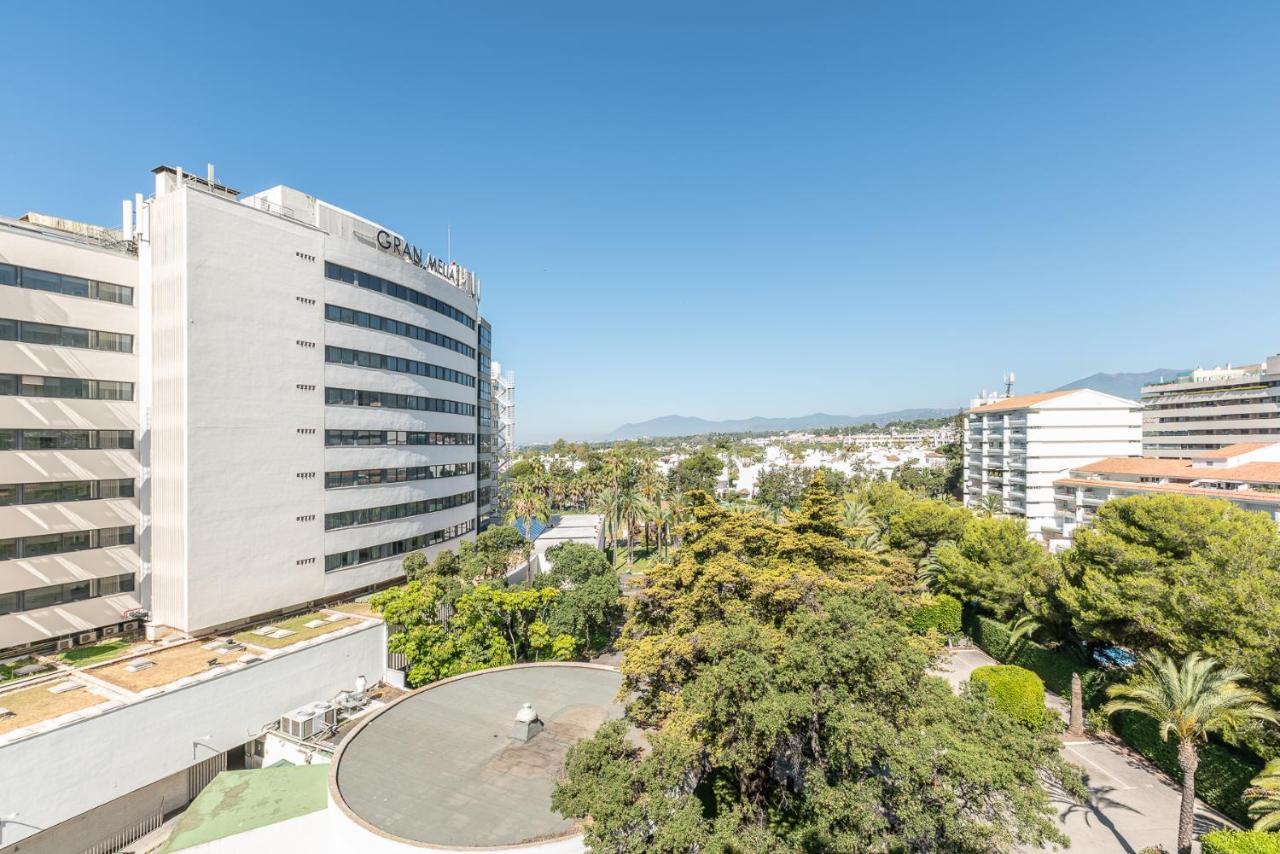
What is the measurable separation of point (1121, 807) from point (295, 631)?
138 ft

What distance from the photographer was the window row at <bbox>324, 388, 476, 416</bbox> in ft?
134

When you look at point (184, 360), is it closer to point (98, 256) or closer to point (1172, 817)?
point (98, 256)

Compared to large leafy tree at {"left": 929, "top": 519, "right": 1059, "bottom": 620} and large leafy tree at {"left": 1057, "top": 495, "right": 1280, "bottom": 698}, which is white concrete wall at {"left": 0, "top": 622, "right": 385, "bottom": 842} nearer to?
large leafy tree at {"left": 1057, "top": 495, "right": 1280, "bottom": 698}

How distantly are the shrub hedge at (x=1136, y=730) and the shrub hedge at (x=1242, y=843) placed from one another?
665 centimetres

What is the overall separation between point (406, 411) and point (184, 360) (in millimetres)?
15397

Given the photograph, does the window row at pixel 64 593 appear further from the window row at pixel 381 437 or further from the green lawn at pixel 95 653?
the window row at pixel 381 437

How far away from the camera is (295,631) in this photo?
113 feet

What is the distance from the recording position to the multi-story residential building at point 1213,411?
87.7 meters

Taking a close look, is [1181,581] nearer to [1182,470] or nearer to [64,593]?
[1182,470]

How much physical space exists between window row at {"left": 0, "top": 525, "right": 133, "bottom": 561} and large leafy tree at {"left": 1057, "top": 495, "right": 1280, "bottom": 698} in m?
54.8

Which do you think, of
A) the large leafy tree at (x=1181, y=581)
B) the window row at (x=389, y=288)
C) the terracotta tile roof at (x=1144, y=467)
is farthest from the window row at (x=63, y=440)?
the terracotta tile roof at (x=1144, y=467)

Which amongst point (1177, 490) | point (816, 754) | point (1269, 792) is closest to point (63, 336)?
point (816, 754)

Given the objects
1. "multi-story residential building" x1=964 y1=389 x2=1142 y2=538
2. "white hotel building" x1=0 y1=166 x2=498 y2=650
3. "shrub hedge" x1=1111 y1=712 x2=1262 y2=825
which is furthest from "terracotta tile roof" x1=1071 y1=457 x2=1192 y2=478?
"white hotel building" x1=0 y1=166 x2=498 y2=650

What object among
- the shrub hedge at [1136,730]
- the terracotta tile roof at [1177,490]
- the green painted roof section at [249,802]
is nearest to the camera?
the green painted roof section at [249,802]
